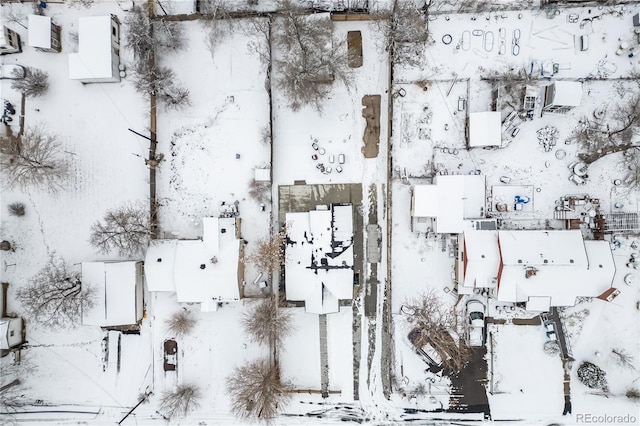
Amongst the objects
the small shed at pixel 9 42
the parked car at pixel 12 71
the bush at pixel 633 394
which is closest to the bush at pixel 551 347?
the bush at pixel 633 394

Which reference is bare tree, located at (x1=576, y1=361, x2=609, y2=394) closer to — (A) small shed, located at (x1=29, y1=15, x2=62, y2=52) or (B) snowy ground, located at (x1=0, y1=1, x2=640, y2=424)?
(B) snowy ground, located at (x1=0, y1=1, x2=640, y2=424)

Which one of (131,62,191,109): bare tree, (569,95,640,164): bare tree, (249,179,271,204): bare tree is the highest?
(131,62,191,109): bare tree

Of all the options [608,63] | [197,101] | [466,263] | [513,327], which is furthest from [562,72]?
[197,101]

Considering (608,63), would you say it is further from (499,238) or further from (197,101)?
(197,101)

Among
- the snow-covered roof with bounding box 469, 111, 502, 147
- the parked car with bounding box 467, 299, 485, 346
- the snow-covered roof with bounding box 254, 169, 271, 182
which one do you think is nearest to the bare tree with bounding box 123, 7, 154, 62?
the snow-covered roof with bounding box 254, 169, 271, 182

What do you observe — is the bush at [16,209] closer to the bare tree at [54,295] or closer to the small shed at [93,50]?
the bare tree at [54,295]

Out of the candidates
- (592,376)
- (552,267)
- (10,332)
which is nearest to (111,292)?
(10,332)

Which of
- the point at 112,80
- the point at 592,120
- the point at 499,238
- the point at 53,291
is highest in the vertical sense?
the point at 112,80
